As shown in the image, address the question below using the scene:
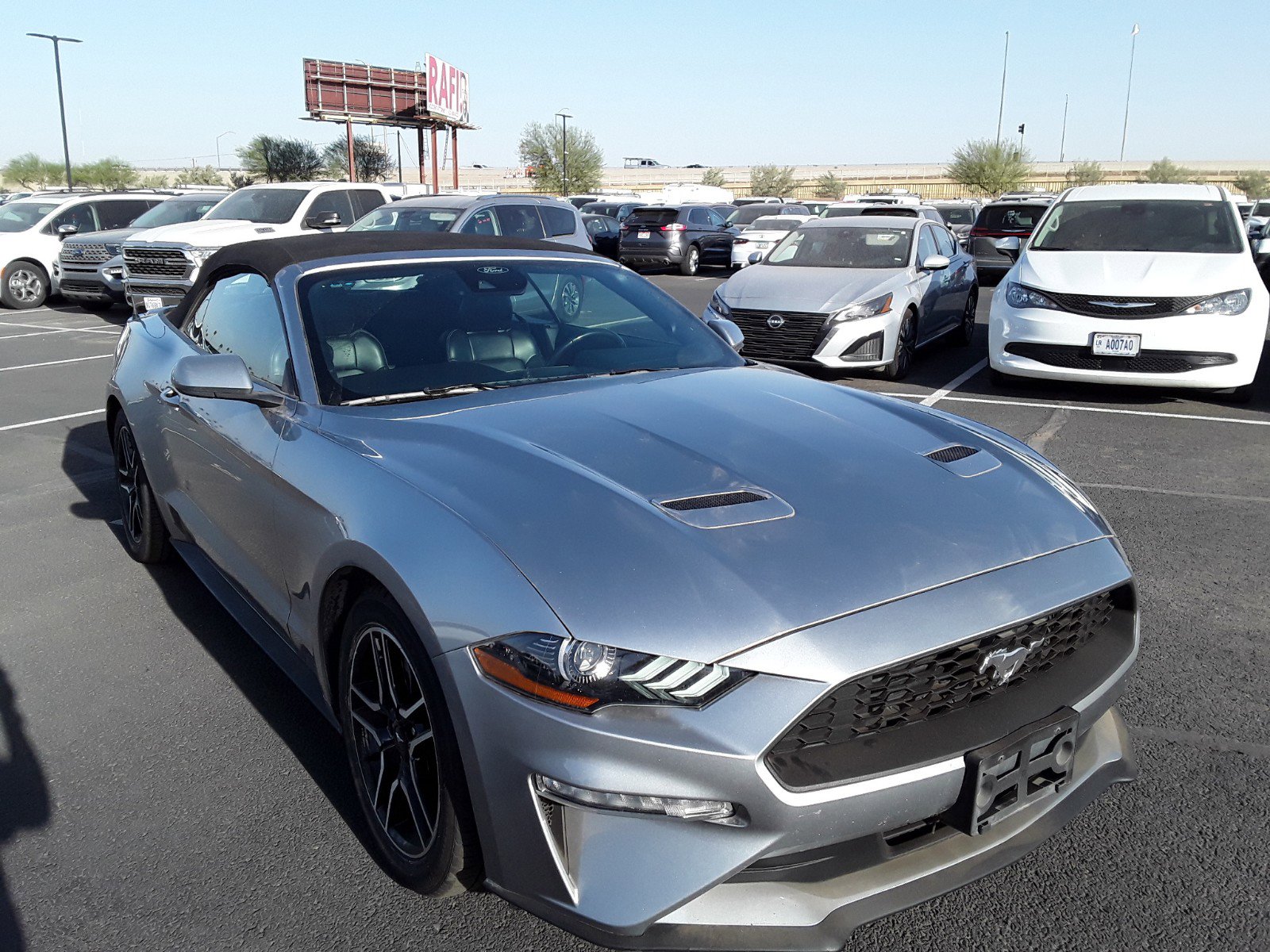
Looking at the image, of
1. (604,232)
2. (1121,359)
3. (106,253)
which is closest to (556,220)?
(106,253)

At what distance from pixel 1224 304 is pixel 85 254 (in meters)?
15.1

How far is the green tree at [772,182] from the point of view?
248 feet

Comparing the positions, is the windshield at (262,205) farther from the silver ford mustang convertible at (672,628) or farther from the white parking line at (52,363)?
the silver ford mustang convertible at (672,628)

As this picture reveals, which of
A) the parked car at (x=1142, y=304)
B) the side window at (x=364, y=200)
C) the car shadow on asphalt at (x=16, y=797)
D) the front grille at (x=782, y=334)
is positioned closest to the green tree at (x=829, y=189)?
the side window at (x=364, y=200)

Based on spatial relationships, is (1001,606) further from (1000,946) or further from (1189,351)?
(1189,351)

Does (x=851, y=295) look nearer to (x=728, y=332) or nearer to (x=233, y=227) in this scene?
(x=728, y=332)

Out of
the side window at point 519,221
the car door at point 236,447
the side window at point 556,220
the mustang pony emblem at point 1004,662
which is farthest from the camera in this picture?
the side window at point 556,220

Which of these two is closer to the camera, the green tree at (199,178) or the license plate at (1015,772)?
the license plate at (1015,772)

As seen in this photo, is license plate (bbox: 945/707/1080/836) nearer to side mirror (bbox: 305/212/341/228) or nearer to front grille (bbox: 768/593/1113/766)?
front grille (bbox: 768/593/1113/766)

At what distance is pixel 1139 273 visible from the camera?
8492mm

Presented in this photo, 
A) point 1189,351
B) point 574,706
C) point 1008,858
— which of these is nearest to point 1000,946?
point 1008,858

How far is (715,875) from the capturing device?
1.92 meters

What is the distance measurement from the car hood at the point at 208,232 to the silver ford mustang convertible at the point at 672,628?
460 inches

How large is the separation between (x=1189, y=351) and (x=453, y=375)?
6.74m
